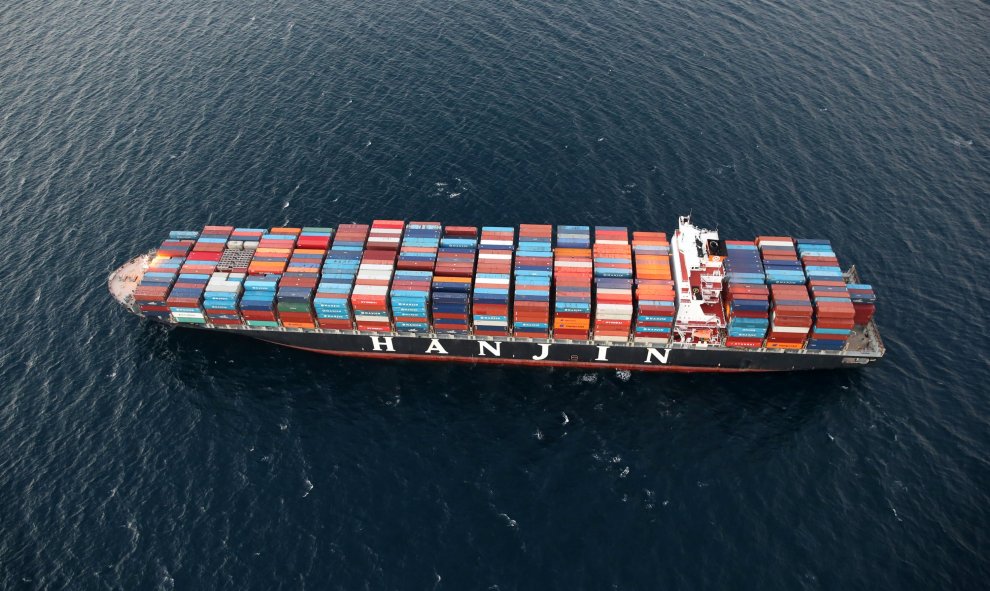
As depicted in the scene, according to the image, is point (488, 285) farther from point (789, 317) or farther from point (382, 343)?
point (789, 317)

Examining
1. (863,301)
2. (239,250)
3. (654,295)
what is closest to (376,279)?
(239,250)

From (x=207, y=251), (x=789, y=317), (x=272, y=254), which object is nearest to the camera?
(x=789, y=317)

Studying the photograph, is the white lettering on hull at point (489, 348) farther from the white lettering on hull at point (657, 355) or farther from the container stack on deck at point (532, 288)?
the white lettering on hull at point (657, 355)

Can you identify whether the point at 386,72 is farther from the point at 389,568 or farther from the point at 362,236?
the point at 389,568

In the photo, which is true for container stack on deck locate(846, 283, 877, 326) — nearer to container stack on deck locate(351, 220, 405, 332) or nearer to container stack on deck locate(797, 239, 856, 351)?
container stack on deck locate(797, 239, 856, 351)

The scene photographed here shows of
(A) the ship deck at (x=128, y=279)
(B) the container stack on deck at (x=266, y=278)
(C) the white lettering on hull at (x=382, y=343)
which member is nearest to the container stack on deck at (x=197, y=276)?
(B) the container stack on deck at (x=266, y=278)
